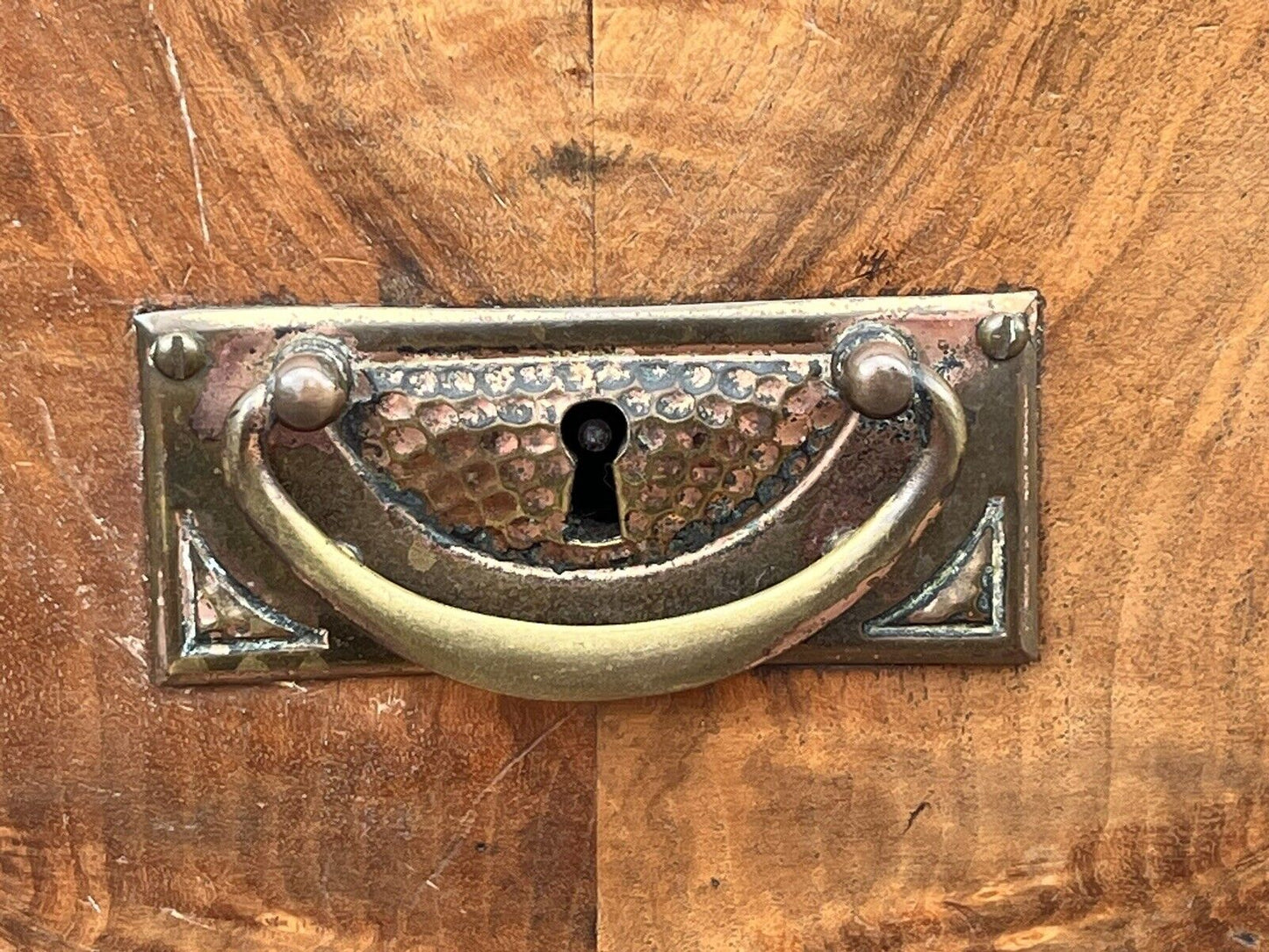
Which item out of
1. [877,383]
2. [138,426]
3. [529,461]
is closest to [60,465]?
[138,426]

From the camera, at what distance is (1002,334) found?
15.7 inches

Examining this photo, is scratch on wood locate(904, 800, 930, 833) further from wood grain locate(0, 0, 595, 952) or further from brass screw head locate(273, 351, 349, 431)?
brass screw head locate(273, 351, 349, 431)

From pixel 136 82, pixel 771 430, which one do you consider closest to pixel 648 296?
pixel 771 430

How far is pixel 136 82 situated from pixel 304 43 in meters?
0.05

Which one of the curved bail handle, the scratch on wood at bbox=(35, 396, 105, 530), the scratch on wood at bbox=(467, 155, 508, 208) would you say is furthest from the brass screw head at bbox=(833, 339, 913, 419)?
the scratch on wood at bbox=(35, 396, 105, 530)

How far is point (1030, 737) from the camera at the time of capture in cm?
43

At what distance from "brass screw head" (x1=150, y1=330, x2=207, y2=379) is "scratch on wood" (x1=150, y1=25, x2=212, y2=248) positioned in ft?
0.10

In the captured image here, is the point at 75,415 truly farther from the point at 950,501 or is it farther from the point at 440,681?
→ the point at 950,501

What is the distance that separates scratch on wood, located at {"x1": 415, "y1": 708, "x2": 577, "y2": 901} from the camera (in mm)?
435

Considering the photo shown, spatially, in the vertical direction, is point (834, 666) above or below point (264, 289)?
below

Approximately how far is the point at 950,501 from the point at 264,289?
0.74ft

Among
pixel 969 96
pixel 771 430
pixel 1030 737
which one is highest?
pixel 969 96

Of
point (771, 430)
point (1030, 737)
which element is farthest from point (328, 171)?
point (1030, 737)

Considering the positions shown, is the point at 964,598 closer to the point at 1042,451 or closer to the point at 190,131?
the point at 1042,451
